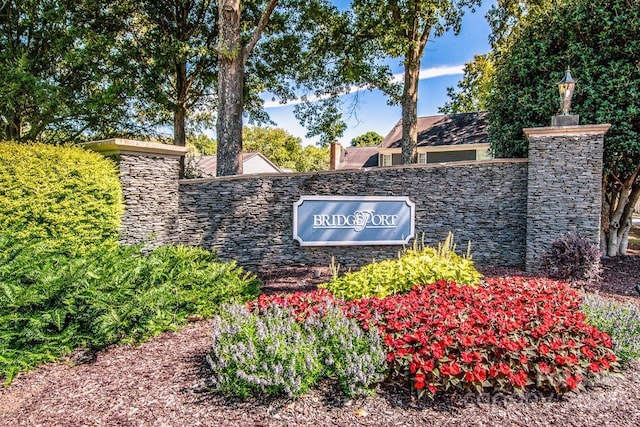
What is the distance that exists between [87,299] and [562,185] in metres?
6.39

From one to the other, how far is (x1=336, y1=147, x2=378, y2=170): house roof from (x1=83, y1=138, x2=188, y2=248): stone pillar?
20.4m

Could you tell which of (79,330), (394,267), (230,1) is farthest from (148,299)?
(230,1)

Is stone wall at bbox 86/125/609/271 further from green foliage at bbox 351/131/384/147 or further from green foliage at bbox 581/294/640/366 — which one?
green foliage at bbox 351/131/384/147

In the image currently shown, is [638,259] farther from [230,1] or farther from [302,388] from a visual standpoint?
[230,1]

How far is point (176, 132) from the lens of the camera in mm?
12727

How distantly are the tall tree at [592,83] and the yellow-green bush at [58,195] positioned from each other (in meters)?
6.90

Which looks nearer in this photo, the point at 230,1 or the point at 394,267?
the point at 394,267

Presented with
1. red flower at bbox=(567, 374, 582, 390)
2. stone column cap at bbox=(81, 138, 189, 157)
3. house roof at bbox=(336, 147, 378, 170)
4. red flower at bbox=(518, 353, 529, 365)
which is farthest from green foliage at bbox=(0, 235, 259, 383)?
house roof at bbox=(336, 147, 378, 170)

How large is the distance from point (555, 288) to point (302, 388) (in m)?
2.84

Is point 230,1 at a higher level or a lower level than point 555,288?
higher

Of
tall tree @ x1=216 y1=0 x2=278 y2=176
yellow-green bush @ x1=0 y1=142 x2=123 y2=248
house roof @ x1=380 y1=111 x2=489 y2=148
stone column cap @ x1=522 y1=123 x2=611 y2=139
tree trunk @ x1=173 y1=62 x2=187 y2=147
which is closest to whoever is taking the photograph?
yellow-green bush @ x1=0 y1=142 x2=123 y2=248

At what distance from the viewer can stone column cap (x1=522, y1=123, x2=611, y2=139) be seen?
601 cm

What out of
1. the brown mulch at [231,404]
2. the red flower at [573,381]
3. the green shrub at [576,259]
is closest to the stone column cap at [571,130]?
the green shrub at [576,259]

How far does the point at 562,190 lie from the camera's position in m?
6.23
